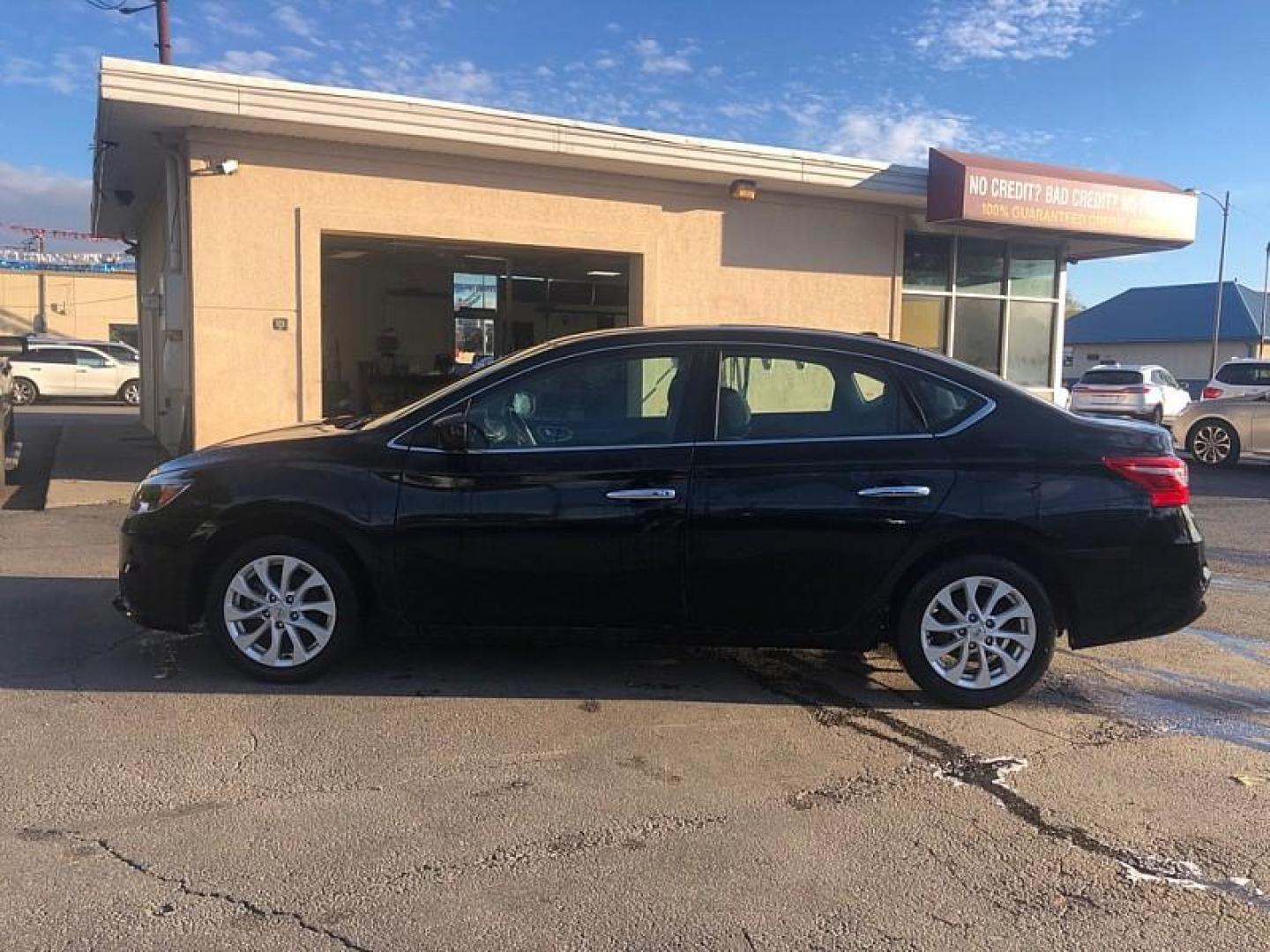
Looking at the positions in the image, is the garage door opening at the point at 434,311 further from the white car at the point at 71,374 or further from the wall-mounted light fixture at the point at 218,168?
the white car at the point at 71,374

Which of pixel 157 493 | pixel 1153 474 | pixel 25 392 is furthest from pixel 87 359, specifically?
pixel 1153 474

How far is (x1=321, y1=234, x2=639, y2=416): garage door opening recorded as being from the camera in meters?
15.9

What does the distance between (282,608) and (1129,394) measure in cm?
2416

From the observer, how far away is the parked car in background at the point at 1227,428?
1498cm

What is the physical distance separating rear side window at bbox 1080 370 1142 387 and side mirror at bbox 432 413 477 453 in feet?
78.5

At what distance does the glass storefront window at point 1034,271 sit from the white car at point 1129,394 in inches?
355

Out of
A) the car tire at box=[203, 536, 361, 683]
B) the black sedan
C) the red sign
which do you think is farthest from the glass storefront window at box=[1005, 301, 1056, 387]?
the car tire at box=[203, 536, 361, 683]

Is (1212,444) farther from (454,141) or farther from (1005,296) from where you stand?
(454,141)

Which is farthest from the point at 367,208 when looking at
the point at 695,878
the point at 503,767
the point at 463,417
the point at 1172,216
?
the point at 1172,216

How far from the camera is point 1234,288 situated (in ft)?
190

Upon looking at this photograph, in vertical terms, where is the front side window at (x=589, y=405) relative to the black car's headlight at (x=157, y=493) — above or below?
above

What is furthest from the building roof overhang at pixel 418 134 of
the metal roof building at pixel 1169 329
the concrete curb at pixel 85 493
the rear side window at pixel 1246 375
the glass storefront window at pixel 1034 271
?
the metal roof building at pixel 1169 329

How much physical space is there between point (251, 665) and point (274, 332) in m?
6.89

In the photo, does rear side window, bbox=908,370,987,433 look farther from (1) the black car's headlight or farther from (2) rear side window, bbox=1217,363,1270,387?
(2) rear side window, bbox=1217,363,1270,387
